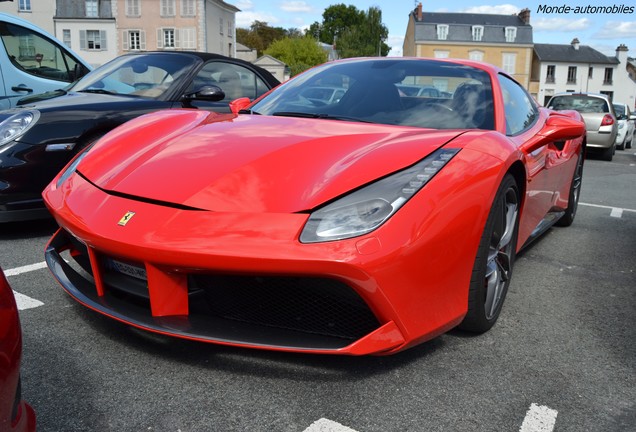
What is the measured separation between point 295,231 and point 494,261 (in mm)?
1047

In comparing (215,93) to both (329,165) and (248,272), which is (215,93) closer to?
(329,165)

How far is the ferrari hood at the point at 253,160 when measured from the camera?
2.02 meters

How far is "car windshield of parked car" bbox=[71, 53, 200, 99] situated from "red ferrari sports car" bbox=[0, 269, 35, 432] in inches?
140

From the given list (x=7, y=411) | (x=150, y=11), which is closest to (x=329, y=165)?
(x=7, y=411)

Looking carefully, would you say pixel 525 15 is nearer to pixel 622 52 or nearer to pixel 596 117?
pixel 622 52

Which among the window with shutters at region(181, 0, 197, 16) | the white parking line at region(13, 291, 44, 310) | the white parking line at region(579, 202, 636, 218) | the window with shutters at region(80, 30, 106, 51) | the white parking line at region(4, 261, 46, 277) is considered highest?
the window with shutters at region(181, 0, 197, 16)

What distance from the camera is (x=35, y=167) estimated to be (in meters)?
3.73

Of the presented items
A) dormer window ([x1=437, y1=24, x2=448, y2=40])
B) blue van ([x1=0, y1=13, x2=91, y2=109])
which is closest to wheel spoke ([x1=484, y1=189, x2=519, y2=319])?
blue van ([x1=0, y1=13, x2=91, y2=109])

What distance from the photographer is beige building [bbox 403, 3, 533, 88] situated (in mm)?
58250

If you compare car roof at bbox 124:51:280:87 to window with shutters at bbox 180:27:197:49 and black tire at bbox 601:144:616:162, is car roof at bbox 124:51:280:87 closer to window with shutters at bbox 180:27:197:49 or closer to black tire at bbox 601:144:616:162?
black tire at bbox 601:144:616:162

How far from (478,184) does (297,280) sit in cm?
77

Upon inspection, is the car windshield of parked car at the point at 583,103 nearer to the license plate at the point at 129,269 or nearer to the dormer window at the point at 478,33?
the license plate at the point at 129,269

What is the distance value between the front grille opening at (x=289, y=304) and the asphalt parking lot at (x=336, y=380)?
22 centimetres

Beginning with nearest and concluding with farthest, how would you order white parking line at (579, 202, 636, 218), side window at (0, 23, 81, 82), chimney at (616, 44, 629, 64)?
white parking line at (579, 202, 636, 218) → side window at (0, 23, 81, 82) → chimney at (616, 44, 629, 64)
